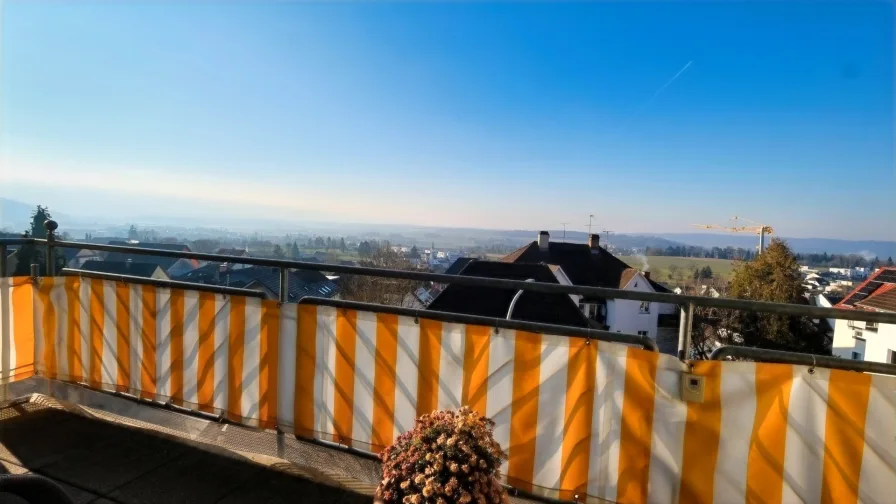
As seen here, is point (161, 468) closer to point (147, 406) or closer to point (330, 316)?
point (147, 406)

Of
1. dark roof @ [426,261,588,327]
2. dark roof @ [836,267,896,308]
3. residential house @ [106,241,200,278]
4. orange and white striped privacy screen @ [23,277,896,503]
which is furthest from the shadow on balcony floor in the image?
dark roof @ [836,267,896,308]

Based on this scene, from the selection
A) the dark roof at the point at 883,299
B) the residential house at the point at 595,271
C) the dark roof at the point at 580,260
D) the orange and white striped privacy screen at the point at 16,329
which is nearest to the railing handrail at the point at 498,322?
the orange and white striped privacy screen at the point at 16,329

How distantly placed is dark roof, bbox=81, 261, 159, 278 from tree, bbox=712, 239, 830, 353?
64.2 ft

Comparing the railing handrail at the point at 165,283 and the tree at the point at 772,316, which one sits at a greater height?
the railing handrail at the point at 165,283

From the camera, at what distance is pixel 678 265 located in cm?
3206

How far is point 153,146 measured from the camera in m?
35.6

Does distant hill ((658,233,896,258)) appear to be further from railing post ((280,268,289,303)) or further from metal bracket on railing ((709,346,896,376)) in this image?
railing post ((280,268,289,303))

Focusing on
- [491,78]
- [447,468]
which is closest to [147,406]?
[447,468]

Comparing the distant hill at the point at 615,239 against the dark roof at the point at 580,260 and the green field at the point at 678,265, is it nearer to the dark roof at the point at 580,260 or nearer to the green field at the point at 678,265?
the dark roof at the point at 580,260

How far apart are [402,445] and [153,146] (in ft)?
138

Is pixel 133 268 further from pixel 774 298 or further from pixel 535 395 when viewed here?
pixel 774 298

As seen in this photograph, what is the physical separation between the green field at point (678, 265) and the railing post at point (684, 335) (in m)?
31.1

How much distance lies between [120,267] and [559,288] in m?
3.81

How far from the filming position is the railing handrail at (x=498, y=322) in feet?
6.19
